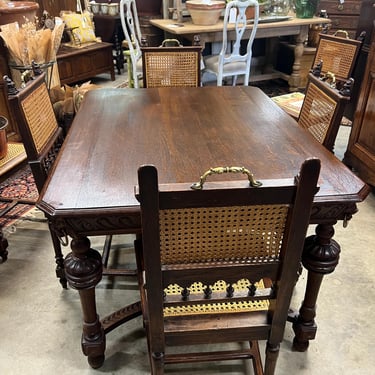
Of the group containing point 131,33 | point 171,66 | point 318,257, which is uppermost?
point 171,66

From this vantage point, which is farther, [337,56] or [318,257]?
[337,56]

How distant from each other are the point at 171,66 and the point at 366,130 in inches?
56.1

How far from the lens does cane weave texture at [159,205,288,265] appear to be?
87cm

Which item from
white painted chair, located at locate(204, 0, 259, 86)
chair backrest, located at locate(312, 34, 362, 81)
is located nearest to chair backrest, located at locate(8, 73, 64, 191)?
chair backrest, located at locate(312, 34, 362, 81)

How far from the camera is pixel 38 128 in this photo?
1.58 metres

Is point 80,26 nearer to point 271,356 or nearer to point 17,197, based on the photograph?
point 17,197

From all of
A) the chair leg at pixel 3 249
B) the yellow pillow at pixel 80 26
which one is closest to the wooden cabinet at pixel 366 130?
the chair leg at pixel 3 249

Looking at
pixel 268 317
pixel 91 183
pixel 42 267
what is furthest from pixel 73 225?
pixel 42 267

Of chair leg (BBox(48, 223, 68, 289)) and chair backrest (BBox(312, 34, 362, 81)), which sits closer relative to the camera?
chair leg (BBox(48, 223, 68, 289))

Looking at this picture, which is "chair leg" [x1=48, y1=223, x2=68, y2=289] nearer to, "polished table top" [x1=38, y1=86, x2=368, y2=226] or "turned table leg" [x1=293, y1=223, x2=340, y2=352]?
"polished table top" [x1=38, y1=86, x2=368, y2=226]

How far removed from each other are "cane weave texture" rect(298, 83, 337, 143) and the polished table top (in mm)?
97

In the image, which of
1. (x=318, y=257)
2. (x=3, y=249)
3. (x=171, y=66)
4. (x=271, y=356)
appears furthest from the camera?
(x=171, y=66)

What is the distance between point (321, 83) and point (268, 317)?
110 cm

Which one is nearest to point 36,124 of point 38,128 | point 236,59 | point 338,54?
point 38,128
